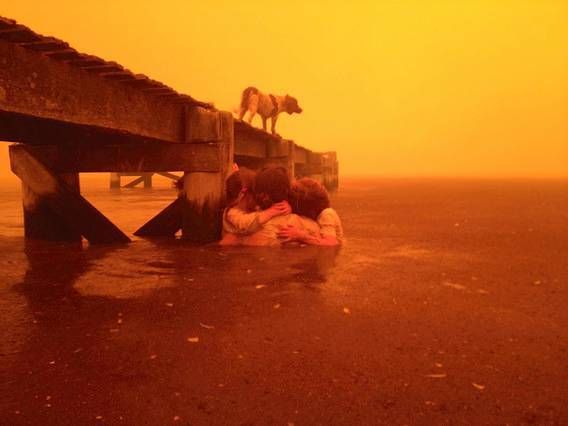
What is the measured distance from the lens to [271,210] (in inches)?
197

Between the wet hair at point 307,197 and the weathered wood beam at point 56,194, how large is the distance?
2.25 meters

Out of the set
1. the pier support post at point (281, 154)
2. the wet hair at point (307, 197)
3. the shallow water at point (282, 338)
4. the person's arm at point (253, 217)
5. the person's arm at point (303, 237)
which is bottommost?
the shallow water at point (282, 338)

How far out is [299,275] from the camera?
3.64 meters

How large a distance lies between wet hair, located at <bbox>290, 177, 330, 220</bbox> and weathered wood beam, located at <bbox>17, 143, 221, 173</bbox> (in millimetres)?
908

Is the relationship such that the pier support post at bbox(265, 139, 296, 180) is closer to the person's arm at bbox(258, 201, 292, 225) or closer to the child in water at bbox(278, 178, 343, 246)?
the child in water at bbox(278, 178, 343, 246)

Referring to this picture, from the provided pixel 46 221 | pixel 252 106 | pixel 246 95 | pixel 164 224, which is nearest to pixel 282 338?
pixel 164 224

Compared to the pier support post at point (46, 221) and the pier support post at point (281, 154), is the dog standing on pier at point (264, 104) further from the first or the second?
the pier support post at point (46, 221)

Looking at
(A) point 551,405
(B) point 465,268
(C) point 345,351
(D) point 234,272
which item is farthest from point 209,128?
(A) point 551,405

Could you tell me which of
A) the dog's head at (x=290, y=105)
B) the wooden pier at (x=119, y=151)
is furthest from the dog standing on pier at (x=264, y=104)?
the wooden pier at (x=119, y=151)

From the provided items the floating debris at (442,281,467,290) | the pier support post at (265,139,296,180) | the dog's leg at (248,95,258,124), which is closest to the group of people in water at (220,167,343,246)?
the floating debris at (442,281,467,290)

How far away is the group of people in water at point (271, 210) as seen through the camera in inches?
196

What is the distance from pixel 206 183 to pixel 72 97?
1.93 meters

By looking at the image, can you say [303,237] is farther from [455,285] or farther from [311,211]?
[455,285]

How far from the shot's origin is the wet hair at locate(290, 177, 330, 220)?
5.15m
